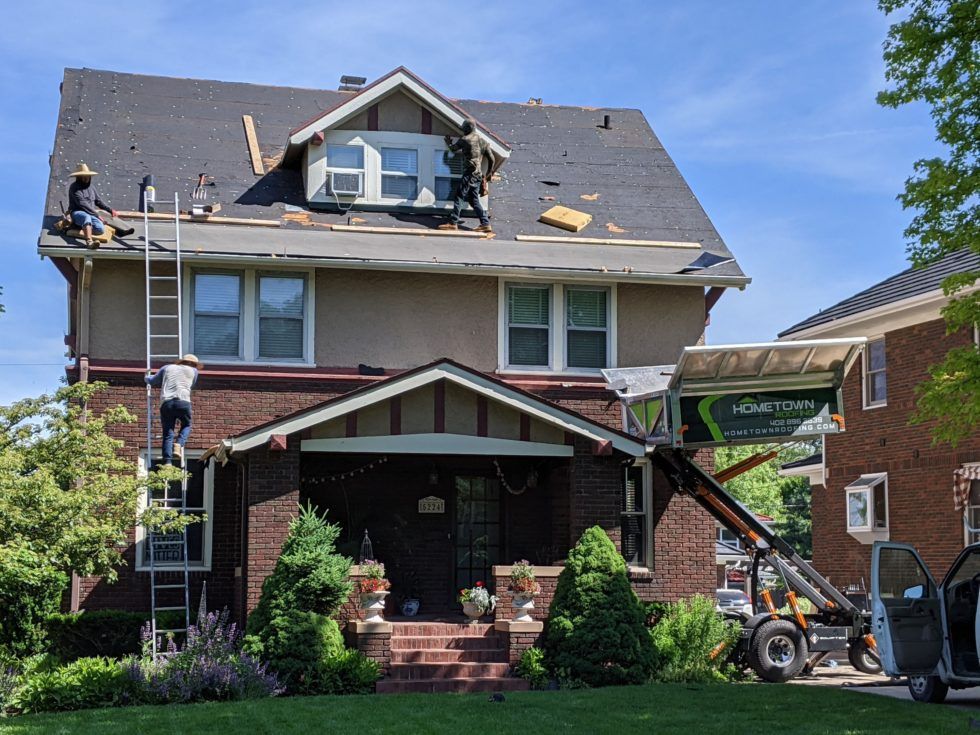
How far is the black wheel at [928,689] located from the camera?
14.3 m

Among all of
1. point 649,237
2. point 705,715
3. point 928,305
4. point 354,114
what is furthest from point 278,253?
point 928,305

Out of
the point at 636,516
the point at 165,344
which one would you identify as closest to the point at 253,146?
the point at 165,344

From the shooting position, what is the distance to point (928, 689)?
14383mm

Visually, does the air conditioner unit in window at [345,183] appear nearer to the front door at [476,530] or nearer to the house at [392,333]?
the house at [392,333]

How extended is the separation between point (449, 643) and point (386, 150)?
8548 millimetres

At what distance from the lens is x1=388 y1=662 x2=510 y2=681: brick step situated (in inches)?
628

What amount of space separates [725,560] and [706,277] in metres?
32.4

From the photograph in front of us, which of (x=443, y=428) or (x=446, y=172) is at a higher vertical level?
Answer: (x=446, y=172)

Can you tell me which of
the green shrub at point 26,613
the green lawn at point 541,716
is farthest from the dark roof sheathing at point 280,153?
the green lawn at point 541,716

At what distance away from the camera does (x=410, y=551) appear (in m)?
19.3

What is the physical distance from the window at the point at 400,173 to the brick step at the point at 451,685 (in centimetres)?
853

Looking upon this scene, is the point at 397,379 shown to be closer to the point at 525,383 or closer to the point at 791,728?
the point at 525,383

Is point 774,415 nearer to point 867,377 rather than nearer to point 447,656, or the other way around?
point 447,656

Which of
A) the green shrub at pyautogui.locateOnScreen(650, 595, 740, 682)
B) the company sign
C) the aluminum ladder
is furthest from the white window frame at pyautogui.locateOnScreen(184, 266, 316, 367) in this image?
the green shrub at pyautogui.locateOnScreen(650, 595, 740, 682)
